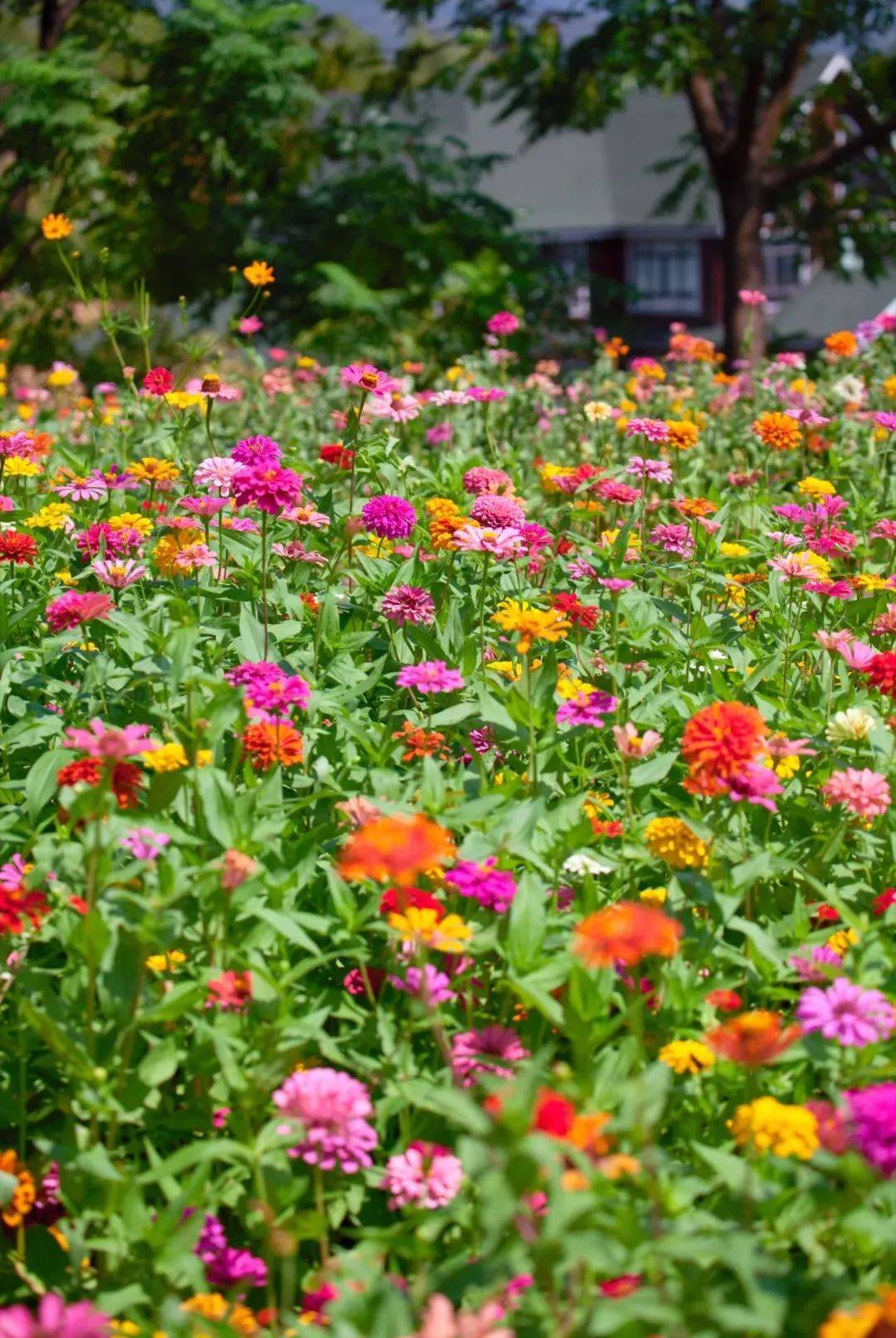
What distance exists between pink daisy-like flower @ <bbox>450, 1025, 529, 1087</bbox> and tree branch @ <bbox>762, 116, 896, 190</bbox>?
517 inches

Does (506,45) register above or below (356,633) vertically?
above

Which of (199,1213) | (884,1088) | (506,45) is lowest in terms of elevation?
(199,1213)

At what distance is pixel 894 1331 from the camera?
4.17 feet

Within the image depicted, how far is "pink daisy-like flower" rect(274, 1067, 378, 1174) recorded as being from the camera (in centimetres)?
155

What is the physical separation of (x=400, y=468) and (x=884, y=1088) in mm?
2106

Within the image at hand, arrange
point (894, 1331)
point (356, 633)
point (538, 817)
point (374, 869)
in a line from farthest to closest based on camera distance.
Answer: point (356, 633) < point (538, 817) < point (374, 869) < point (894, 1331)

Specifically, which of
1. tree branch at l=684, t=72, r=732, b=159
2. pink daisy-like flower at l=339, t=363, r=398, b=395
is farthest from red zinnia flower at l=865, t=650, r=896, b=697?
tree branch at l=684, t=72, r=732, b=159

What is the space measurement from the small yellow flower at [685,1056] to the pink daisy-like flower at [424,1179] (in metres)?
0.27

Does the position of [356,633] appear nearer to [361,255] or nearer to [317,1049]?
[317,1049]

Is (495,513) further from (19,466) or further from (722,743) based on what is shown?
(19,466)

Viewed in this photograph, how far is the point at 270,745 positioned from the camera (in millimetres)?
2082

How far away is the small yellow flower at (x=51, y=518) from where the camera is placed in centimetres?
316

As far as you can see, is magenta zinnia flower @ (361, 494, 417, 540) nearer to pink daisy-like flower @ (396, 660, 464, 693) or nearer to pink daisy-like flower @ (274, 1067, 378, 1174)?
pink daisy-like flower @ (396, 660, 464, 693)

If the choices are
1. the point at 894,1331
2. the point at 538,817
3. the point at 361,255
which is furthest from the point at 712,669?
the point at 361,255
